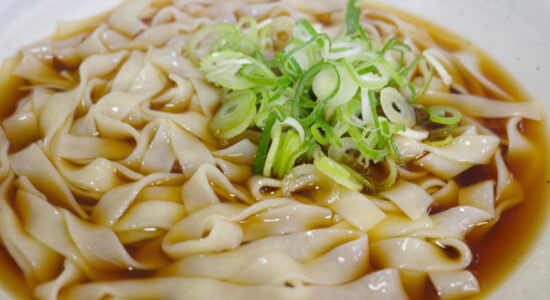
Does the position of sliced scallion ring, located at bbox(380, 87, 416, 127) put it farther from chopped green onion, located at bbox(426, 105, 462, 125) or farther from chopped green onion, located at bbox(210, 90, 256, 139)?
chopped green onion, located at bbox(210, 90, 256, 139)

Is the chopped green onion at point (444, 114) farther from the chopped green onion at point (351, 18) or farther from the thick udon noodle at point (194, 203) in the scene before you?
the chopped green onion at point (351, 18)

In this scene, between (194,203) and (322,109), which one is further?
(322,109)

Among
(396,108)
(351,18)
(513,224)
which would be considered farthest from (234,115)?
(513,224)

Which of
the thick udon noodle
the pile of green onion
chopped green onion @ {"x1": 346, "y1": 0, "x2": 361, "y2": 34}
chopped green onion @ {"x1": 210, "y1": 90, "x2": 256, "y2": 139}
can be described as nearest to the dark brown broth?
the thick udon noodle

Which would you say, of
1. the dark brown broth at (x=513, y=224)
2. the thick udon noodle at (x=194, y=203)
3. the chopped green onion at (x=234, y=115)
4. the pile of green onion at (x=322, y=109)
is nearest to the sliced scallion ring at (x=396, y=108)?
the pile of green onion at (x=322, y=109)

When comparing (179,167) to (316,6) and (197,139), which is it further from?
(316,6)

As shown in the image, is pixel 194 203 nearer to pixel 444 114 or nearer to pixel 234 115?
pixel 234 115

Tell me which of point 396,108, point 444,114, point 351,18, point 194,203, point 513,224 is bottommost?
point 513,224

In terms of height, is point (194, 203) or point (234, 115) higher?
point (234, 115)
